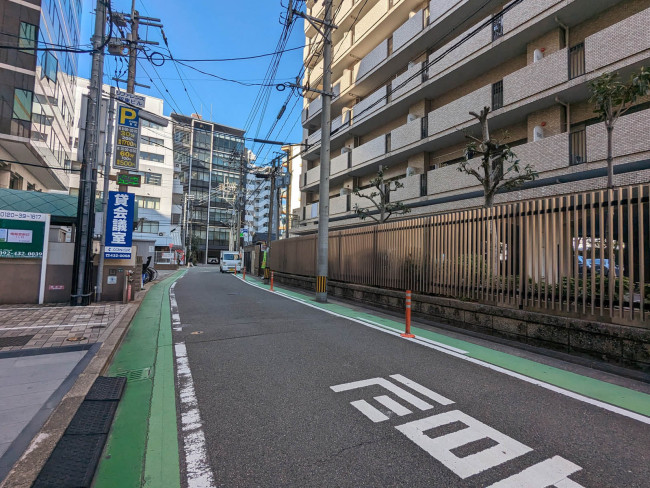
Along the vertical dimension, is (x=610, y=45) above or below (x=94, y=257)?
above

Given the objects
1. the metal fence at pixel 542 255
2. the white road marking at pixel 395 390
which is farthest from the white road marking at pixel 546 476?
the metal fence at pixel 542 255

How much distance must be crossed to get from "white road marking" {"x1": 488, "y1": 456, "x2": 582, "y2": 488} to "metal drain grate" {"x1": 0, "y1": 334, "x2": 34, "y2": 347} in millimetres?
7099

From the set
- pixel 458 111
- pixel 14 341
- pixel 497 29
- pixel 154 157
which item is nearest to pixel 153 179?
pixel 154 157

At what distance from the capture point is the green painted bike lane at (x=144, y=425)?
95.7 inches

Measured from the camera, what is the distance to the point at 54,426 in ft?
9.88

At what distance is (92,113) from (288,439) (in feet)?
35.9

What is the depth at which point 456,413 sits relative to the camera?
11.2 ft

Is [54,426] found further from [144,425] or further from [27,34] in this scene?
[27,34]

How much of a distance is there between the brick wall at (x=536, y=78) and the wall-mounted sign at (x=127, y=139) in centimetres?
→ 1295

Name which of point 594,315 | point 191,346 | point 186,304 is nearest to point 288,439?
point 191,346

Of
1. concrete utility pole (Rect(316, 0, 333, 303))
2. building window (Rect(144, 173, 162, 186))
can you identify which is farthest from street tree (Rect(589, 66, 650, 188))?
building window (Rect(144, 173, 162, 186))

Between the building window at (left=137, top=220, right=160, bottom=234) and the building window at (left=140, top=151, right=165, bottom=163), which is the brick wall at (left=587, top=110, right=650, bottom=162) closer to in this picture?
the building window at (left=137, top=220, right=160, bottom=234)

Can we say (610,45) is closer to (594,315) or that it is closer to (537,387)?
(594,315)

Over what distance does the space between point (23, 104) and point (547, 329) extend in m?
22.7
